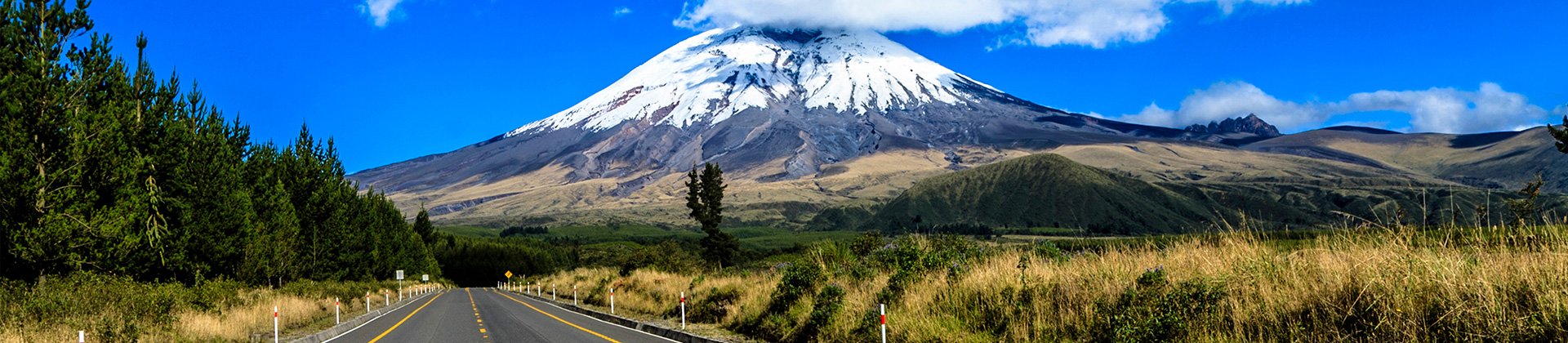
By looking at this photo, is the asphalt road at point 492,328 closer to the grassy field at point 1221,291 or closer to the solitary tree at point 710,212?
the grassy field at point 1221,291

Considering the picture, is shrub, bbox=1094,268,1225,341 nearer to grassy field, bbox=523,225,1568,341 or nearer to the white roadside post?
grassy field, bbox=523,225,1568,341

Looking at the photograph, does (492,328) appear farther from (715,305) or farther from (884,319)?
(884,319)

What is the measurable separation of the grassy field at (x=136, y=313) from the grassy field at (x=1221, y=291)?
1133 centimetres

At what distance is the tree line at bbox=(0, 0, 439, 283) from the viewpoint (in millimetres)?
21438

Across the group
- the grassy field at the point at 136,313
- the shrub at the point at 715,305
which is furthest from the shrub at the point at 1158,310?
the grassy field at the point at 136,313

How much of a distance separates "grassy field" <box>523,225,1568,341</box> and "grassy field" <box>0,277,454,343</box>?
11.3m

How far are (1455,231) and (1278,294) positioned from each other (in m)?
1.98

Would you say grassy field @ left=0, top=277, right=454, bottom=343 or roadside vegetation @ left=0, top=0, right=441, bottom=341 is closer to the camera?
grassy field @ left=0, top=277, right=454, bottom=343

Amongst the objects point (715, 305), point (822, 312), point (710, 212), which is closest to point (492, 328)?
point (715, 305)

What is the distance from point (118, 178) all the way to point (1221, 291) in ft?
84.9

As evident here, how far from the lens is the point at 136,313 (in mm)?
17500

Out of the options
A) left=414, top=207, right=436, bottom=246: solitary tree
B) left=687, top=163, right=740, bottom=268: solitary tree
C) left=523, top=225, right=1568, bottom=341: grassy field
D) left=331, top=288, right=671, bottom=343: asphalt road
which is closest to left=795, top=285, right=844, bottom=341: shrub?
left=523, top=225, right=1568, bottom=341: grassy field

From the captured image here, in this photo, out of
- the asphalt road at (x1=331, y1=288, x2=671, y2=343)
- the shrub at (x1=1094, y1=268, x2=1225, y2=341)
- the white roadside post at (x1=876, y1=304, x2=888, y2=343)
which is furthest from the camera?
the asphalt road at (x1=331, y1=288, x2=671, y2=343)

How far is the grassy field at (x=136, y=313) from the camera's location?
1501cm
